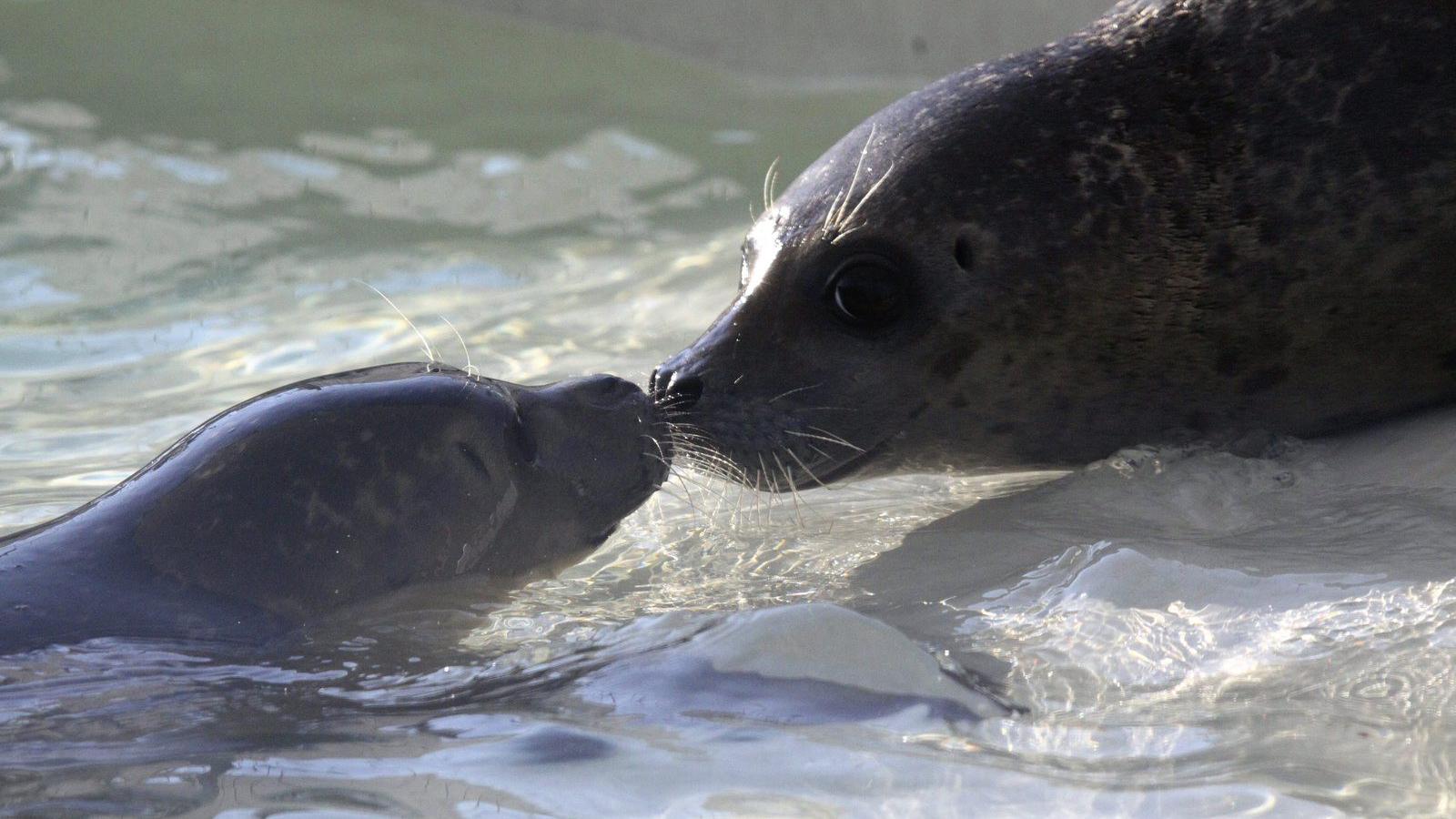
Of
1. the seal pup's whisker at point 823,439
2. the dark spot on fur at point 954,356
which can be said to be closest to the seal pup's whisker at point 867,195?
the dark spot on fur at point 954,356

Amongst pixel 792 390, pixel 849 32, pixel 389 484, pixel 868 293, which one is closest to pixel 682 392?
pixel 792 390

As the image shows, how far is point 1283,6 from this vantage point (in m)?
3.91

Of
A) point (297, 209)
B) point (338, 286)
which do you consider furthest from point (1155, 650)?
point (297, 209)

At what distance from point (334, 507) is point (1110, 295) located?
65.3 inches

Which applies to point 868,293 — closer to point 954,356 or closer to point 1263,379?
point 954,356

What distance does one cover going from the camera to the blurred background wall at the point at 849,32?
8844 mm

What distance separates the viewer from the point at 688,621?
278cm

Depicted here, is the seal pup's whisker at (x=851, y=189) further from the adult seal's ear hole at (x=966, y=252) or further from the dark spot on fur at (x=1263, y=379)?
the dark spot on fur at (x=1263, y=379)

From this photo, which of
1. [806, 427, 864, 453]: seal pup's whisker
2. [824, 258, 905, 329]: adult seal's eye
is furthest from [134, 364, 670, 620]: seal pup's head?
[824, 258, 905, 329]: adult seal's eye

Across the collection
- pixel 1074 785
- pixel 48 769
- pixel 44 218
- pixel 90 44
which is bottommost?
pixel 1074 785

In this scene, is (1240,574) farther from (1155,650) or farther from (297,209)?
(297,209)

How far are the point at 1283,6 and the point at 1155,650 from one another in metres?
1.92

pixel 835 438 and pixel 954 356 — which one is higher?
pixel 954 356

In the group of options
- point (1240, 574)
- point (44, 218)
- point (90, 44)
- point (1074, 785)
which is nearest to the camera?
point (1074, 785)
